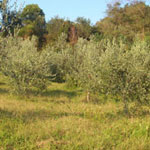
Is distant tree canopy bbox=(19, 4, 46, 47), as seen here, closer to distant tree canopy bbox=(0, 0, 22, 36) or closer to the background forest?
the background forest

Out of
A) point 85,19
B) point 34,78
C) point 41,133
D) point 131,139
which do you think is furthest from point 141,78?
point 85,19

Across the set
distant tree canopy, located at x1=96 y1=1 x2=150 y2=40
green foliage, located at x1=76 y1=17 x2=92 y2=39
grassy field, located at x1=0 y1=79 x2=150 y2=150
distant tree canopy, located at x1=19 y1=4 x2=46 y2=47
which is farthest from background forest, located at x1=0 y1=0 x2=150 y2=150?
green foliage, located at x1=76 y1=17 x2=92 y2=39

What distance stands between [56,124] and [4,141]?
6.24ft

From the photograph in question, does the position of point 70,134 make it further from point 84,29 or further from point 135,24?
point 84,29

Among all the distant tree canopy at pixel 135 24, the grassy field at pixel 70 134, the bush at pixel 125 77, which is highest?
the distant tree canopy at pixel 135 24

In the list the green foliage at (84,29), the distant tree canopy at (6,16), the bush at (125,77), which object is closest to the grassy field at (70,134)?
the bush at (125,77)

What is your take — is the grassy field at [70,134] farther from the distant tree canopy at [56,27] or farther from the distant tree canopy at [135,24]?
the distant tree canopy at [56,27]

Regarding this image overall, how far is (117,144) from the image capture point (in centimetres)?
554

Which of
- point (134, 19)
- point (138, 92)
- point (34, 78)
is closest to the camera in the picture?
point (138, 92)

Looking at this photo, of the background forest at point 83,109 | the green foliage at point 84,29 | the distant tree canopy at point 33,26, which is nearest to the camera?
the background forest at point 83,109

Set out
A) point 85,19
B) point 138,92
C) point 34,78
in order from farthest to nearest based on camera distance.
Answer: point 85,19 → point 34,78 → point 138,92

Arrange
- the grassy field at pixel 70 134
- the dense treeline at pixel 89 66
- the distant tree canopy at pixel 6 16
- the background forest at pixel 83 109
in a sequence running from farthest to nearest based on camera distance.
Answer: the dense treeline at pixel 89 66, the distant tree canopy at pixel 6 16, the background forest at pixel 83 109, the grassy field at pixel 70 134

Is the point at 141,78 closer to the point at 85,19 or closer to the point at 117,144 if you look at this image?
the point at 117,144

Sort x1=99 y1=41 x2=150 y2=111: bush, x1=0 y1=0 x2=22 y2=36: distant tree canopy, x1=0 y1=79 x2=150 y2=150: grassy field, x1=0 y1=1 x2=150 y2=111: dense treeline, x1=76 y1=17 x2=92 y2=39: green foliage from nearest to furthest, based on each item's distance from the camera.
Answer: x1=0 y1=79 x2=150 y2=150: grassy field < x1=0 y1=0 x2=22 y2=36: distant tree canopy < x1=0 y1=1 x2=150 y2=111: dense treeline < x1=99 y1=41 x2=150 y2=111: bush < x1=76 y1=17 x2=92 y2=39: green foliage
